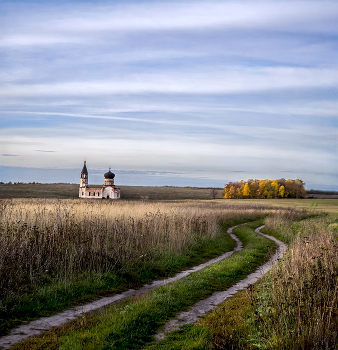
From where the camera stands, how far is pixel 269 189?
363ft

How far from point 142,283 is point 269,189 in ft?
342

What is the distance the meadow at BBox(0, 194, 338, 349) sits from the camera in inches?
237

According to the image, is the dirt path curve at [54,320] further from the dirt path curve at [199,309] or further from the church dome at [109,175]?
the church dome at [109,175]

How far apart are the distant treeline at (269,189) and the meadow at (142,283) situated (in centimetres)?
9710

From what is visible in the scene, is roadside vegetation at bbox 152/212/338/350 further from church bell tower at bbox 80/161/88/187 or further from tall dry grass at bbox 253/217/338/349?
church bell tower at bbox 80/161/88/187

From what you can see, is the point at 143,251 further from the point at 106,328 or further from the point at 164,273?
the point at 106,328

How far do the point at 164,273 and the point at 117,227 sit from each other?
2859mm

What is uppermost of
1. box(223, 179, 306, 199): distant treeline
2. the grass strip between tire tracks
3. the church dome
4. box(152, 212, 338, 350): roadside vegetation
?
the church dome

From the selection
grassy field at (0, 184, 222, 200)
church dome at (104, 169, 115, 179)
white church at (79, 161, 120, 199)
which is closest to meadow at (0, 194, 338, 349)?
grassy field at (0, 184, 222, 200)

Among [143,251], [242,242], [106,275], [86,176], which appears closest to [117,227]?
[143,251]

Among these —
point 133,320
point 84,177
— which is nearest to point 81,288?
point 133,320

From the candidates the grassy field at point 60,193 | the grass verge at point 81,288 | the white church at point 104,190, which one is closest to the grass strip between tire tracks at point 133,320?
the grass verge at point 81,288

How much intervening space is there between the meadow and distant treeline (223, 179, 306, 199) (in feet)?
319

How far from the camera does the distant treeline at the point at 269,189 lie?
10879 centimetres
